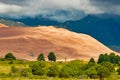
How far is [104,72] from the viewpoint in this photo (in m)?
132

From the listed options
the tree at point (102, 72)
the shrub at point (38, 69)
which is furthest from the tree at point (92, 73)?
the shrub at point (38, 69)

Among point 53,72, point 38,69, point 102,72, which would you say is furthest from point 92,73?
point 38,69

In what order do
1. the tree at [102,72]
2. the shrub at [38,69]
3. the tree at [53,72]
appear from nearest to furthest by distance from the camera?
the tree at [102,72] → the tree at [53,72] → the shrub at [38,69]

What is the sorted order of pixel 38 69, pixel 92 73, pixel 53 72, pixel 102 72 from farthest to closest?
1. pixel 38 69
2. pixel 53 72
3. pixel 92 73
4. pixel 102 72

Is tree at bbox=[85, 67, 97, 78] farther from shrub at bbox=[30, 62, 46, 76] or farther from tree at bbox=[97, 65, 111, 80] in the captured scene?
shrub at bbox=[30, 62, 46, 76]

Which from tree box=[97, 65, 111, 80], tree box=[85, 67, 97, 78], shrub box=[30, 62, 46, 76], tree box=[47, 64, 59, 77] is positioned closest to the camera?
tree box=[97, 65, 111, 80]

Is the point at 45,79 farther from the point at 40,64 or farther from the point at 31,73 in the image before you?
the point at 40,64

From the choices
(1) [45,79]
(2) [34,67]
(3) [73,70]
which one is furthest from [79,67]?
(1) [45,79]

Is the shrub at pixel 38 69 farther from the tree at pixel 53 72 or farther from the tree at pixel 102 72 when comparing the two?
the tree at pixel 102 72

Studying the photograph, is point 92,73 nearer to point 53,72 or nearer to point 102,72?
point 102,72

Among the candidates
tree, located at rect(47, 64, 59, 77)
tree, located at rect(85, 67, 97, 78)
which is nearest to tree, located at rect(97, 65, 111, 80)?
tree, located at rect(85, 67, 97, 78)

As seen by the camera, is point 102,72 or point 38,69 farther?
point 38,69

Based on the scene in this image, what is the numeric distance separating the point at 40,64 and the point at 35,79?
112 ft

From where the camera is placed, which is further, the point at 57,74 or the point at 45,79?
the point at 57,74
